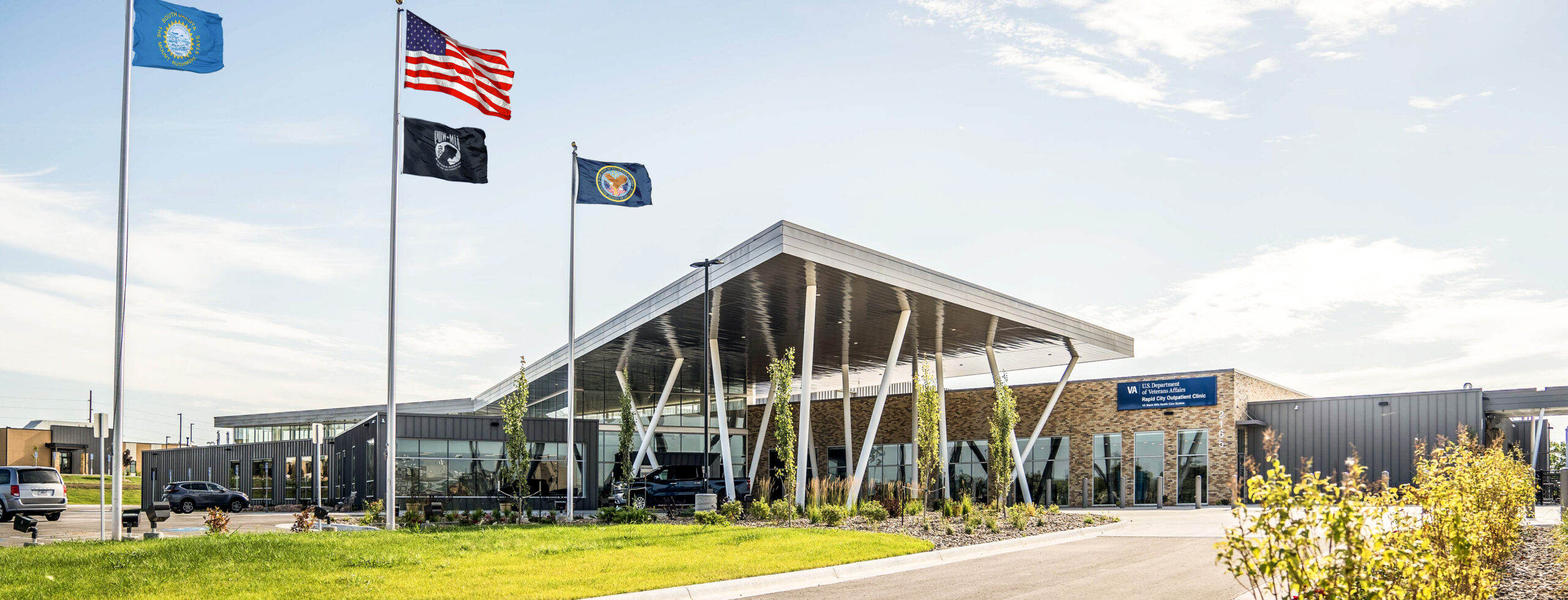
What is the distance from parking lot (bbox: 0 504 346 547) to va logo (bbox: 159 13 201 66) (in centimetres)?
770

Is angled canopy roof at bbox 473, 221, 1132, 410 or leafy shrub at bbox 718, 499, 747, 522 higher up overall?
angled canopy roof at bbox 473, 221, 1132, 410

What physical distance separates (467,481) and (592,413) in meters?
28.0

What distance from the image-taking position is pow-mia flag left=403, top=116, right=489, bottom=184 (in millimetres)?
19938

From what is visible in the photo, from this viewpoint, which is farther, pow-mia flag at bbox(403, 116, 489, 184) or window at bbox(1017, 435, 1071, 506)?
window at bbox(1017, 435, 1071, 506)

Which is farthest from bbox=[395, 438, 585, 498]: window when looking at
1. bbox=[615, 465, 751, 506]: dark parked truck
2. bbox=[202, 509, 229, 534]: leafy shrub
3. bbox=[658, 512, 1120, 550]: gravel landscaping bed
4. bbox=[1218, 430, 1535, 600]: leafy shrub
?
bbox=[1218, 430, 1535, 600]: leafy shrub

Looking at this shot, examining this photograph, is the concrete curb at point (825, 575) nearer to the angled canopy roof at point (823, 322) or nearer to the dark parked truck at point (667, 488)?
the angled canopy roof at point (823, 322)

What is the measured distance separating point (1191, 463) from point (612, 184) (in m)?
26.1

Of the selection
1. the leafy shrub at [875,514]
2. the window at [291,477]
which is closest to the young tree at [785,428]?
the leafy shrub at [875,514]

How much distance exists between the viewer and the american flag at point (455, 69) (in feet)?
66.2

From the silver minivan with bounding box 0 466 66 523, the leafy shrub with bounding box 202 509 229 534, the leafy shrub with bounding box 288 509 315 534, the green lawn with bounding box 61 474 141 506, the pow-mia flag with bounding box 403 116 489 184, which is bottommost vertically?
the green lawn with bounding box 61 474 141 506

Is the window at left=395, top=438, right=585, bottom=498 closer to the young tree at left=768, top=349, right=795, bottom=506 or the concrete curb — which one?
the young tree at left=768, top=349, right=795, bottom=506

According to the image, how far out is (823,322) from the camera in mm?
35688

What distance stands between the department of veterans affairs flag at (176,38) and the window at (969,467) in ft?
115

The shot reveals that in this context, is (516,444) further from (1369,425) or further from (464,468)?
(1369,425)
